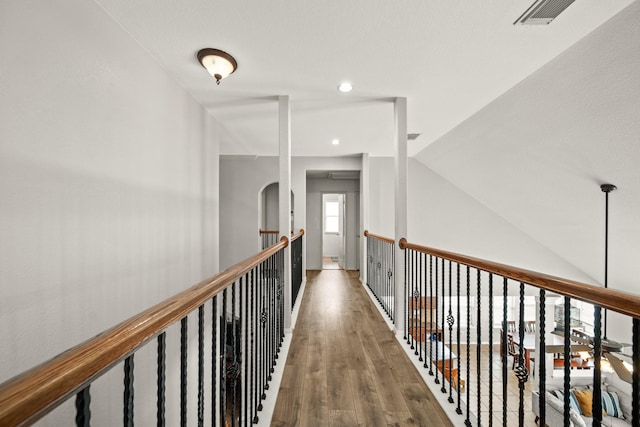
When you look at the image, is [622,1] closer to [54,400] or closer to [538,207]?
[54,400]

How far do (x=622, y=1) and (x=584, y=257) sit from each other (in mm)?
5120

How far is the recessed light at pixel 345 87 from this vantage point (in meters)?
2.84

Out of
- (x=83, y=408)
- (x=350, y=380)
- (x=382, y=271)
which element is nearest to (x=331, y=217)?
(x=382, y=271)

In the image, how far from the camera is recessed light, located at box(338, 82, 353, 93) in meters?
2.84

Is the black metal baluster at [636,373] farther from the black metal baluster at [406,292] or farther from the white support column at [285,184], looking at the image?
the white support column at [285,184]

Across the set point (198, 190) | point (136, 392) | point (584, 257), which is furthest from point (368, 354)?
point (584, 257)

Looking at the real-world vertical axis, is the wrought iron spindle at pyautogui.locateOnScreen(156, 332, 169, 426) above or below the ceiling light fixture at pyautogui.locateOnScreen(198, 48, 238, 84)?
below

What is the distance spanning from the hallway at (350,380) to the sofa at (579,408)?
11.4 ft

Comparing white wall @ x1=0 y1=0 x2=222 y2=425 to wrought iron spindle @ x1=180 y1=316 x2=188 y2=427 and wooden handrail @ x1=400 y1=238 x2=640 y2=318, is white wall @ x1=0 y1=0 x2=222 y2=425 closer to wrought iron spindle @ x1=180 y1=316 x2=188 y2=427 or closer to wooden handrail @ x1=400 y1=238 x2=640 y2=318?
wrought iron spindle @ x1=180 y1=316 x2=188 y2=427

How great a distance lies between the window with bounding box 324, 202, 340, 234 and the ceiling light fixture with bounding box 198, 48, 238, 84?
863cm

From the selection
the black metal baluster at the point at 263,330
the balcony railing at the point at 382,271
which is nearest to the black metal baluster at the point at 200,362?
the black metal baluster at the point at 263,330

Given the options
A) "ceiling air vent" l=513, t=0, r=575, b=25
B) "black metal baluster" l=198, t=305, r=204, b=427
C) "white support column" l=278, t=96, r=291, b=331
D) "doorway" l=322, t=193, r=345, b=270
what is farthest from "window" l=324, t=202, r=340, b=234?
"black metal baluster" l=198, t=305, r=204, b=427

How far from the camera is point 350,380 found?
2.18 metres

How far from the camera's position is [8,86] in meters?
1.30
